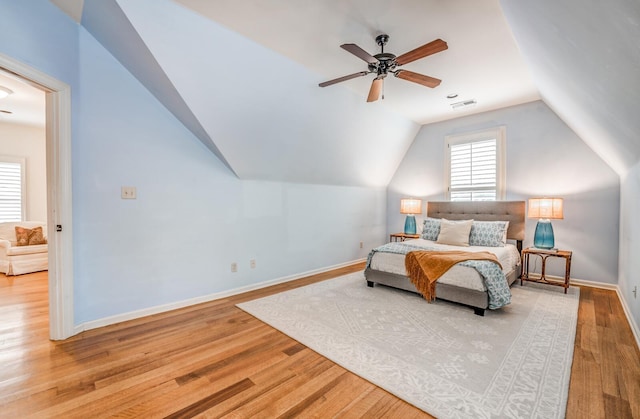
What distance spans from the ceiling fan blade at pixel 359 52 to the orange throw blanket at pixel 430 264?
2249mm

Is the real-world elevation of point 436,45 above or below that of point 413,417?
above

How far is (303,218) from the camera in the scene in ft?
15.6

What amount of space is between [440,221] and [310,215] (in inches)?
86.0

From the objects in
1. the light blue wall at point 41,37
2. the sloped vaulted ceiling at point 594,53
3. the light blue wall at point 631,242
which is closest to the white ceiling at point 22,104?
the light blue wall at point 41,37

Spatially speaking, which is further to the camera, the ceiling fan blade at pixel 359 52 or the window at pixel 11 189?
the window at pixel 11 189

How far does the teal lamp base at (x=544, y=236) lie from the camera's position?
397 cm

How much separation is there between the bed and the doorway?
327cm

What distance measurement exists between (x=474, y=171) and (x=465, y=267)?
8.40 feet

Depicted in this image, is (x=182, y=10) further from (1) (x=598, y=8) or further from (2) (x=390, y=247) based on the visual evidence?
(2) (x=390, y=247)

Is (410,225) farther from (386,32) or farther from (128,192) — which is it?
(128,192)

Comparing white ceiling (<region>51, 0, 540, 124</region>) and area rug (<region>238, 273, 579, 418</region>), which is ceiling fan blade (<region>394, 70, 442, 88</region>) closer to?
white ceiling (<region>51, 0, 540, 124</region>)

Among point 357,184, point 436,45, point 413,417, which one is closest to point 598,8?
point 436,45

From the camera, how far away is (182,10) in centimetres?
231

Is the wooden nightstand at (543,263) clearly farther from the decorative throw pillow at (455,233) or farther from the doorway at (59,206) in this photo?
the doorway at (59,206)
